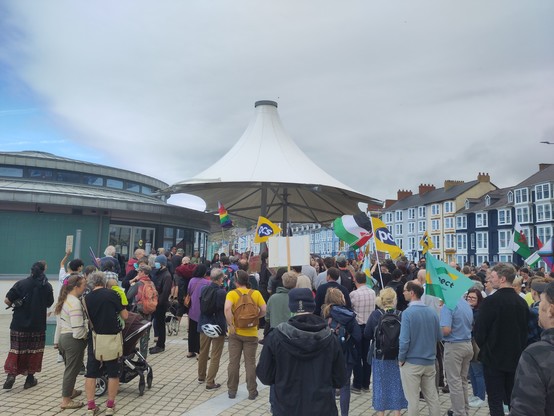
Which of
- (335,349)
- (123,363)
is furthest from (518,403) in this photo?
(123,363)

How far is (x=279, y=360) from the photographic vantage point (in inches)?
155

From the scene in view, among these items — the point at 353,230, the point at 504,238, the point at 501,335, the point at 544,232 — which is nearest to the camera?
the point at 501,335

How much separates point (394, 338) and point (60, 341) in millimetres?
4416

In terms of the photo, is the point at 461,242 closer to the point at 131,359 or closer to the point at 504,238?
the point at 504,238

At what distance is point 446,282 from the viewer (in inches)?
233

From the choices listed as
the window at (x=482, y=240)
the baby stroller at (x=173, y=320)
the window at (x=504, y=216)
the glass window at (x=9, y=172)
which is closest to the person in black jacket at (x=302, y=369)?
the baby stroller at (x=173, y=320)

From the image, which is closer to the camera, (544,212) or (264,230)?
(264,230)

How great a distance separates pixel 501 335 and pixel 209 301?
4138 millimetres

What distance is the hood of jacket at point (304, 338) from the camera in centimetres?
386

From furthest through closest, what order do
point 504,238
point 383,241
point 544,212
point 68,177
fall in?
point 504,238, point 544,212, point 68,177, point 383,241

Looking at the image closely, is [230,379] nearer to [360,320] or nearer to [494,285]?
[360,320]

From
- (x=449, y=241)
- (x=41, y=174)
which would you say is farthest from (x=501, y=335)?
(x=449, y=241)

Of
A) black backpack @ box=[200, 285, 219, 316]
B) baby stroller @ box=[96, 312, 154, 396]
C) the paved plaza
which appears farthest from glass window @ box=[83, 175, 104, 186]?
black backpack @ box=[200, 285, 219, 316]

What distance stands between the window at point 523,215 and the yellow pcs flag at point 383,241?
176 ft
